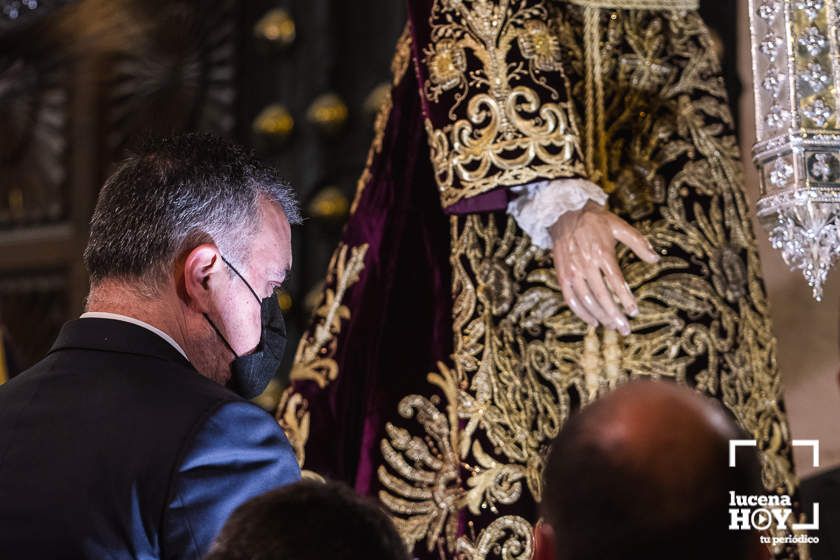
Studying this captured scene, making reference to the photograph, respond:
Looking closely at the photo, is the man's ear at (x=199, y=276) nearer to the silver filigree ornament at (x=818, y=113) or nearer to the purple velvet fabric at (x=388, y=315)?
the purple velvet fabric at (x=388, y=315)

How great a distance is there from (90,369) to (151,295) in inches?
5.6

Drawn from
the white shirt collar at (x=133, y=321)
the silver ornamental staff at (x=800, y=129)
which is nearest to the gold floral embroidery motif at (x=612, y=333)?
the silver ornamental staff at (x=800, y=129)

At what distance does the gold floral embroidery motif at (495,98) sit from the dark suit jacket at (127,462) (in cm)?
70

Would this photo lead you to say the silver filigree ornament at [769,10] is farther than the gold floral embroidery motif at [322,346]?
No

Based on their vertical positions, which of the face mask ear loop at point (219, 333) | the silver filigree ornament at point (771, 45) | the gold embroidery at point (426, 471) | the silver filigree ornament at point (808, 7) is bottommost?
the gold embroidery at point (426, 471)

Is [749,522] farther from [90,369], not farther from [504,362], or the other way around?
[504,362]

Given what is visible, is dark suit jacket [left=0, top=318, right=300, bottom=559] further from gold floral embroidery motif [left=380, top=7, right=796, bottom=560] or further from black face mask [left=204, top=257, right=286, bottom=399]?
gold floral embroidery motif [left=380, top=7, right=796, bottom=560]

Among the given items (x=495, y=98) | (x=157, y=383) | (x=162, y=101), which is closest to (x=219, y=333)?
(x=157, y=383)

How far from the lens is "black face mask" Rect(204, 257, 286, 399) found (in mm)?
1674

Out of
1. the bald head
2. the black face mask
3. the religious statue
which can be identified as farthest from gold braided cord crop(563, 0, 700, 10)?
the bald head

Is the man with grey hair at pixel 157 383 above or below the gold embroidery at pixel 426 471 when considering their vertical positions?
above

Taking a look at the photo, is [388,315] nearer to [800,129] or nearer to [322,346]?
[322,346]

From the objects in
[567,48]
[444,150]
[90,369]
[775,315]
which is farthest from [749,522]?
[775,315]

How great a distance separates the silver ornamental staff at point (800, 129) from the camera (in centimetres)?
161
